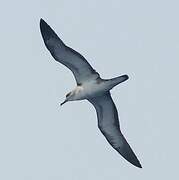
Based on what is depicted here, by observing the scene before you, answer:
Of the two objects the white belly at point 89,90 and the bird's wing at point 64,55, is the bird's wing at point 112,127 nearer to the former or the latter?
the white belly at point 89,90

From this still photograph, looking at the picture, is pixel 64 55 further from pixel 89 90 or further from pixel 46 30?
pixel 89 90

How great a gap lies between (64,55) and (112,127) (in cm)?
412

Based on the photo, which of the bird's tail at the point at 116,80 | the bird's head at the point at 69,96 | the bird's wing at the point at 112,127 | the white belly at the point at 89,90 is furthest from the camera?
the bird's wing at the point at 112,127

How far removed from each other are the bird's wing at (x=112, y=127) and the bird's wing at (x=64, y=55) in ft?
5.42

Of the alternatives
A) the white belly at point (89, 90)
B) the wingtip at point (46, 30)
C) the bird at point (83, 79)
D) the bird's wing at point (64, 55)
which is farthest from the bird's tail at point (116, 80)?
the wingtip at point (46, 30)

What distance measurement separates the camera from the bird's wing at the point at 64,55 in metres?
29.1

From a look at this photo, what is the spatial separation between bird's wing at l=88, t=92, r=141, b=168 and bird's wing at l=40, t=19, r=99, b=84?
165 cm

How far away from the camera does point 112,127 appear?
31.7 metres

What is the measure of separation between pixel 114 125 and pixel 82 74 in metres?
3.17

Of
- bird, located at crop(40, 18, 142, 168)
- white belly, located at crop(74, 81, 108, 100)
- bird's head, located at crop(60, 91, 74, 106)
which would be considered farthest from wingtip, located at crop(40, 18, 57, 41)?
bird's head, located at crop(60, 91, 74, 106)

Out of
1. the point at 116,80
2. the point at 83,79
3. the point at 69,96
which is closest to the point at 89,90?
the point at 83,79

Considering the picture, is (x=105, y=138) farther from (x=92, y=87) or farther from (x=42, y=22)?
(x=42, y=22)

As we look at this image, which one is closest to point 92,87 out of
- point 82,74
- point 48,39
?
point 82,74

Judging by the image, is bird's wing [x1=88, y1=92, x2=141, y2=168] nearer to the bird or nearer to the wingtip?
the bird
